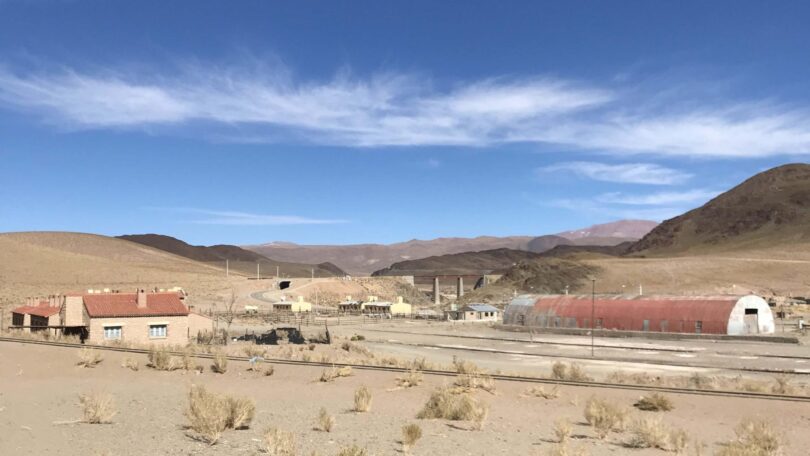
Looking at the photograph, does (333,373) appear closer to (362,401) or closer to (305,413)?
(362,401)

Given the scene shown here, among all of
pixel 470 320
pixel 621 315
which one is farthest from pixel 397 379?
pixel 470 320

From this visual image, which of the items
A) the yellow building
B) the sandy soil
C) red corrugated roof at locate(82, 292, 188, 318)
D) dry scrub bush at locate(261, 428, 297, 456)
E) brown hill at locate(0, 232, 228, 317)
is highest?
brown hill at locate(0, 232, 228, 317)

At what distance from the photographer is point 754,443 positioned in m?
15.1

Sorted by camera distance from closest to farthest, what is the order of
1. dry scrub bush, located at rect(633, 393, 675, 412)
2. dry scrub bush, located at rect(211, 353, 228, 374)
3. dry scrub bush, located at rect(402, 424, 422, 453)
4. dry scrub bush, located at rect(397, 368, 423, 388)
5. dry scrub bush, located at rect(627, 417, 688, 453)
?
dry scrub bush, located at rect(402, 424, 422, 453) < dry scrub bush, located at rect(627, 417, 688, 453) < dry scrub bush, located at rect(633, 393, 675, 412) < dry scrub bush, located at rect(397, 368, 423, 388) < dry scrub bush, located at rect(211, 353, 228, 374)

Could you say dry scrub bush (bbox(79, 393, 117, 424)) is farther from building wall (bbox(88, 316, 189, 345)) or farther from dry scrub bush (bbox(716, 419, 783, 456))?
building wall (bbox(88, 316, 189, 345))

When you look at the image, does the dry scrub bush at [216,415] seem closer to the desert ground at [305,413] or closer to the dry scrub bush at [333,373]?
the desert ground at [305,413]

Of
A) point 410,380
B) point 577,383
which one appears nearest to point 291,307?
point 410,380

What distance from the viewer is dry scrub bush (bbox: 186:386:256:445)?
51.3ft

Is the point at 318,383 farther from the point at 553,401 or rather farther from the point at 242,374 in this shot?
the point at 553,401


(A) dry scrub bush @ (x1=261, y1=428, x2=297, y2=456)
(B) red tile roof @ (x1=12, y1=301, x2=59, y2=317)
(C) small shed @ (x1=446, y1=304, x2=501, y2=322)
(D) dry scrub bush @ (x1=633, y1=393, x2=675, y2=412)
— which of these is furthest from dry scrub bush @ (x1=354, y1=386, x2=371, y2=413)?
(C) small shed @ (x1=446, y1=304, x2=501, y2=322)

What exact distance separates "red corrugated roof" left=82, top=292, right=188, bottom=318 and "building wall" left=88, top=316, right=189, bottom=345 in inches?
13.5

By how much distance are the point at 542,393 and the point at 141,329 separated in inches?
1297

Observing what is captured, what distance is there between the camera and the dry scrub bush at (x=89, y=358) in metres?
30.5

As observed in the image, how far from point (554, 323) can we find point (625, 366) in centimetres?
3078
